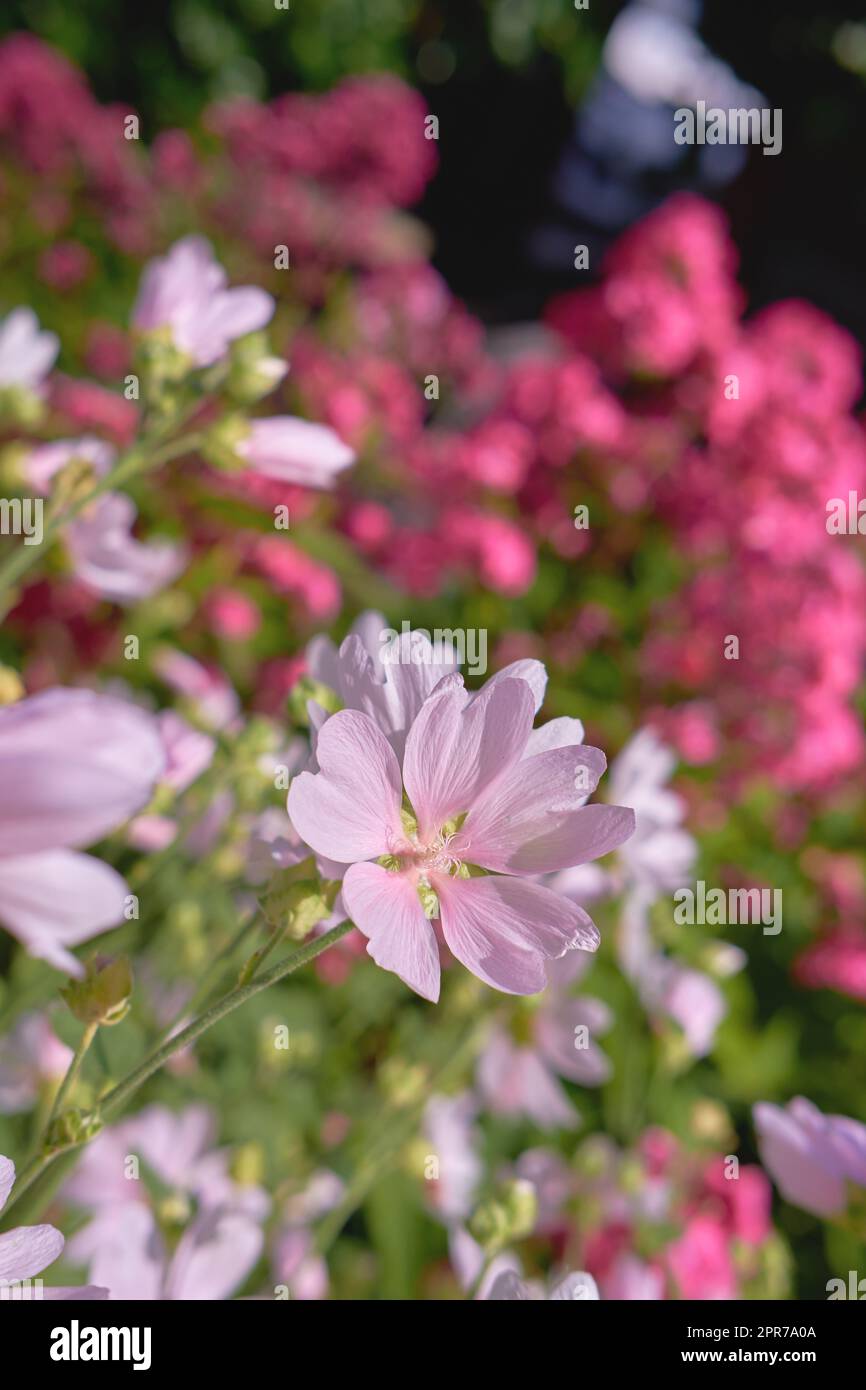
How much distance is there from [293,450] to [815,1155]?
50 cm

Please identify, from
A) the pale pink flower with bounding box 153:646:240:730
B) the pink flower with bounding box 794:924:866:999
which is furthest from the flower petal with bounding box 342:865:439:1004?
the pink flower with bounding box 794:924:866:999

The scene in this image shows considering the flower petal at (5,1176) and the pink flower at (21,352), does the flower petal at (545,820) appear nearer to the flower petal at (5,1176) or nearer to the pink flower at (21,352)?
the flower petal at (5,1176)

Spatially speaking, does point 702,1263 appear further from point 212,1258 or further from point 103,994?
point 103,994

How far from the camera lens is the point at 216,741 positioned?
829mm

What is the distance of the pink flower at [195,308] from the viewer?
2.40ft

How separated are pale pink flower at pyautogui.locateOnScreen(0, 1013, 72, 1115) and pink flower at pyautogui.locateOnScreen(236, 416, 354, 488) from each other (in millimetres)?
461

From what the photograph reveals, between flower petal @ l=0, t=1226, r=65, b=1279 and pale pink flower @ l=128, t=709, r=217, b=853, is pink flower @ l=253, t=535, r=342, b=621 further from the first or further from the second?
flower petal @ l=0, t=1226, r=65, b=1279

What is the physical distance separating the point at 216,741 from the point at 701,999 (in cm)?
58

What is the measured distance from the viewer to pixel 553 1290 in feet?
1.69

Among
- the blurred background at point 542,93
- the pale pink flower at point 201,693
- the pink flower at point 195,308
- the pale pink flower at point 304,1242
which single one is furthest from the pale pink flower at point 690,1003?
the blurred background at point 542,93

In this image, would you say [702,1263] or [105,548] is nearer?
[105,548]

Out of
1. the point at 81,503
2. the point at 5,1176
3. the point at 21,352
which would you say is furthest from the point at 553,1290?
the point at 21,352

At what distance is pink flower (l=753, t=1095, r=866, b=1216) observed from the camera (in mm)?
553

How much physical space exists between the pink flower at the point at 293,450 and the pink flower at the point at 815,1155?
452 millimetres
